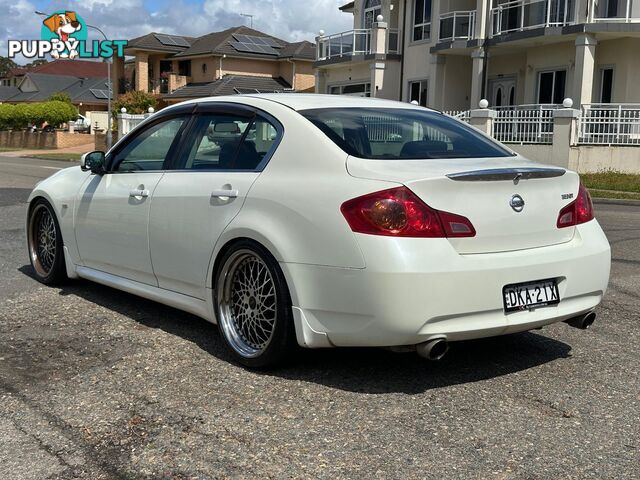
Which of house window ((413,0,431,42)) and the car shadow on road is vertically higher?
house window ((413,0,431,42))

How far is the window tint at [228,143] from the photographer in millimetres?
4898

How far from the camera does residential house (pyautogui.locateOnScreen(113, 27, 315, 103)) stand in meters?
55.8

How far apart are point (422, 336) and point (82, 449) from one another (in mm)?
1717

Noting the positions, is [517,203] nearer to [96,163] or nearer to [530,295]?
[530,295]

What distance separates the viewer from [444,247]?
4.07m

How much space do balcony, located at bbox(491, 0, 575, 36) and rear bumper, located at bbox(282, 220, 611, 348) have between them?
23.9 metres

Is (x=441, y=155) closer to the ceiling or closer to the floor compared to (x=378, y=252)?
closer to the ceiling

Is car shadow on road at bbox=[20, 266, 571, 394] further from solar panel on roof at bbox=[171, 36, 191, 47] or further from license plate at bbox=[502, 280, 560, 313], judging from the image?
solar panel on roof at bbox=[171, 36, 191, 47]

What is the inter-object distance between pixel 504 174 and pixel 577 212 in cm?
71

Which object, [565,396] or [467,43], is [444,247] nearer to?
[565,396]

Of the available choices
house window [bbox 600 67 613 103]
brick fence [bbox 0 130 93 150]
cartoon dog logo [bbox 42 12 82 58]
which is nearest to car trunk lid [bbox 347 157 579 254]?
house window [bbox 600 67 613 103]

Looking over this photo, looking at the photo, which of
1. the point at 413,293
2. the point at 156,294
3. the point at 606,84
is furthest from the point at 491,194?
the point at 606,84

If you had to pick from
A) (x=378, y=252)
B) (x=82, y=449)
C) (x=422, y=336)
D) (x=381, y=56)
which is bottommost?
(x=82, y=449)

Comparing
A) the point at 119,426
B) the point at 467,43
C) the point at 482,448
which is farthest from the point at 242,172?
the point at 467,43
